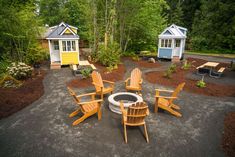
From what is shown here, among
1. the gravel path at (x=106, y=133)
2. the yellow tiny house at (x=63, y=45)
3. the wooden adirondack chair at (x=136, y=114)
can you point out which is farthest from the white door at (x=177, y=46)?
the wooden adirondack chair at (x=136, y=114)

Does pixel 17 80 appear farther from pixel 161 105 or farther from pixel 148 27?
pixel 148 27

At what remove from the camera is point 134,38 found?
1659cm

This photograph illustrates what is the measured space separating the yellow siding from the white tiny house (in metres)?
7.54

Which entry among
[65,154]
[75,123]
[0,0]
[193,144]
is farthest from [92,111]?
[0,0]

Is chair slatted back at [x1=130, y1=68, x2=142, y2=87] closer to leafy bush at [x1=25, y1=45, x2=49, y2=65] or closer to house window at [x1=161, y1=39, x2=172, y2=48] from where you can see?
leafy bush at [x1=25, y1=45, x2=49, y2=65]

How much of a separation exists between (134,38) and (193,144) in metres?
14.3

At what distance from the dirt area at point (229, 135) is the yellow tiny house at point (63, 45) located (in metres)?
9.13

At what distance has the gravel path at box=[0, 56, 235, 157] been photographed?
3.29 m

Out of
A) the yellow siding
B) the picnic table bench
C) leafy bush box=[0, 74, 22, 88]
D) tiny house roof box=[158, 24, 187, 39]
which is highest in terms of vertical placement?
tiny house roof box=[158, 24, 187, 39]

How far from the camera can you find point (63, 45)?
10312mm

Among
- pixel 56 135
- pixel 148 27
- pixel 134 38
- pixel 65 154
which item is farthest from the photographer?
pixel 134 38

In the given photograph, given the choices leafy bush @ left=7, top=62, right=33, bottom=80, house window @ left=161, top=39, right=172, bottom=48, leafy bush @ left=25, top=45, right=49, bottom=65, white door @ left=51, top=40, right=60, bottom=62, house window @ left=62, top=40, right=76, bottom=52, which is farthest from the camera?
house window @ left=161, top=39, right=172, bottom=48

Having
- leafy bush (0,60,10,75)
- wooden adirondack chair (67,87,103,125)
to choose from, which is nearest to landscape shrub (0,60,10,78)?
leafy bush (0,60,10,75)

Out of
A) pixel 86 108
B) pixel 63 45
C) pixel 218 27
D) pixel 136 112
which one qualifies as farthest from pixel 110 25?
pixel 218 27
